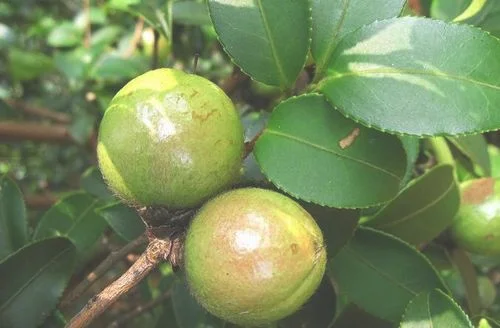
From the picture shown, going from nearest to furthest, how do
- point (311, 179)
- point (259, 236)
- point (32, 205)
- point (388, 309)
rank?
point (259, 236) → point (311, 179) → point (388, 309) → point (32, 205)

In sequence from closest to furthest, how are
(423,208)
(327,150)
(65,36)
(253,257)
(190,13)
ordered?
(253,257), (327,150), (423,208), (190,13), (65,36)

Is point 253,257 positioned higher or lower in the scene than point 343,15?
lower

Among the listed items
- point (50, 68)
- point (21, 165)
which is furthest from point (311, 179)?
point (21, 165)

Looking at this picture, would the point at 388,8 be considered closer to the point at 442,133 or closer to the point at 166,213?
the point at 442,133

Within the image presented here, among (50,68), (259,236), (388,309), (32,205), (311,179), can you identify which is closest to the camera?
(259,236)

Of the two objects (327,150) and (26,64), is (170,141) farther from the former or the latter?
(26,64)

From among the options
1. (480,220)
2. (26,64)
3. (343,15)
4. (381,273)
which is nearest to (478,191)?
(480,220)

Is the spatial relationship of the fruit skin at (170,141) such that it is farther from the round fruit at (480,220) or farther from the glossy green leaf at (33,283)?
the round fruit at (480,220)
